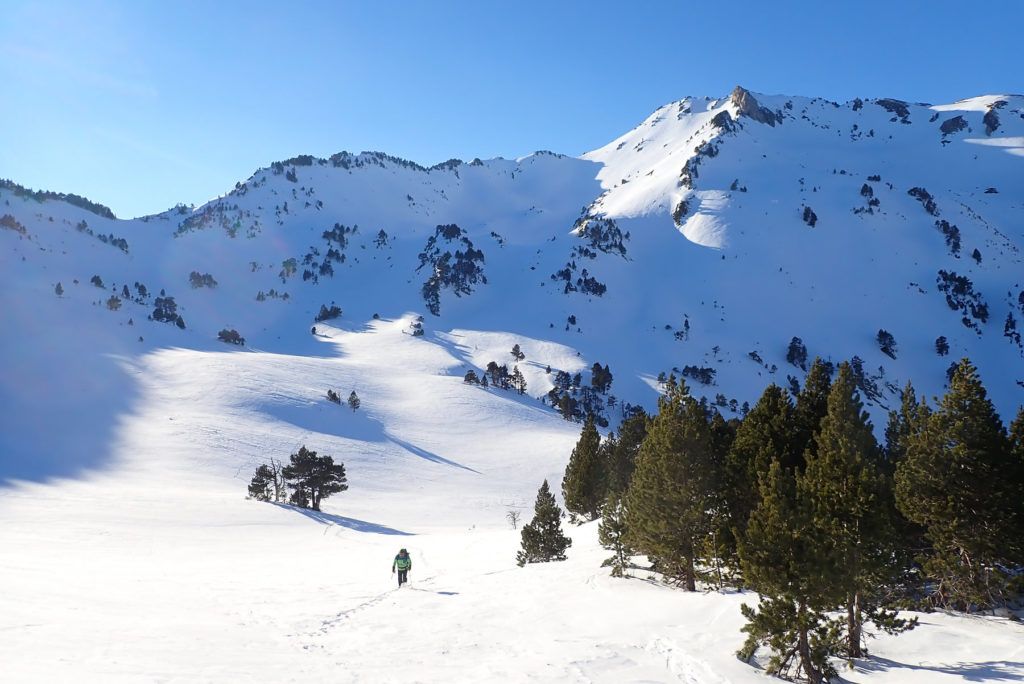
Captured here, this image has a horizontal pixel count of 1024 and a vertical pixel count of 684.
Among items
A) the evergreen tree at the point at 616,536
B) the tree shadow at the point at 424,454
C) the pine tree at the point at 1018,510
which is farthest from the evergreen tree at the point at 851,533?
the tree shadow at the point at 424,454

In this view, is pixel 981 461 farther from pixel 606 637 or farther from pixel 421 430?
pixel 421 430

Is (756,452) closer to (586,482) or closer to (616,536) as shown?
(616,536)

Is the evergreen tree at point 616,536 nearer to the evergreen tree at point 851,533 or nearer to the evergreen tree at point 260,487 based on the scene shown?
the evergreen tree at point 851,533

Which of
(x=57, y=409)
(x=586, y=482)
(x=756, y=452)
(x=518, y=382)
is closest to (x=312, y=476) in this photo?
(x=586, y=482)

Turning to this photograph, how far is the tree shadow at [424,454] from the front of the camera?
288 feet

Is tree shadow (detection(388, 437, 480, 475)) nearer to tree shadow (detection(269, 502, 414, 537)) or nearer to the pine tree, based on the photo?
tree shadow (detection(269, 502, 414, 537))

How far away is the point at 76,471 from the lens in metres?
64.8

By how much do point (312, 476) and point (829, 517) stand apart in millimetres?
51051

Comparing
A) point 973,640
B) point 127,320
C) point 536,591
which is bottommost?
point 536,591

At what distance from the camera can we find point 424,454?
9275cm

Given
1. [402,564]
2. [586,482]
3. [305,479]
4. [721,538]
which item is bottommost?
[305,479]

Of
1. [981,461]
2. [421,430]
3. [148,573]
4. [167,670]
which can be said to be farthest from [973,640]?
[421,430]

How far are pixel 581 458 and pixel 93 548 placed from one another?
33.9 metres

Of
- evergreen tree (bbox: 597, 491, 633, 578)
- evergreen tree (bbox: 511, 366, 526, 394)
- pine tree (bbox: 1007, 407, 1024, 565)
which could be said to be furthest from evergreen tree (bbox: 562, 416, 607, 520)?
evergreen tree (bbox: 511, 366, 526, 394)
